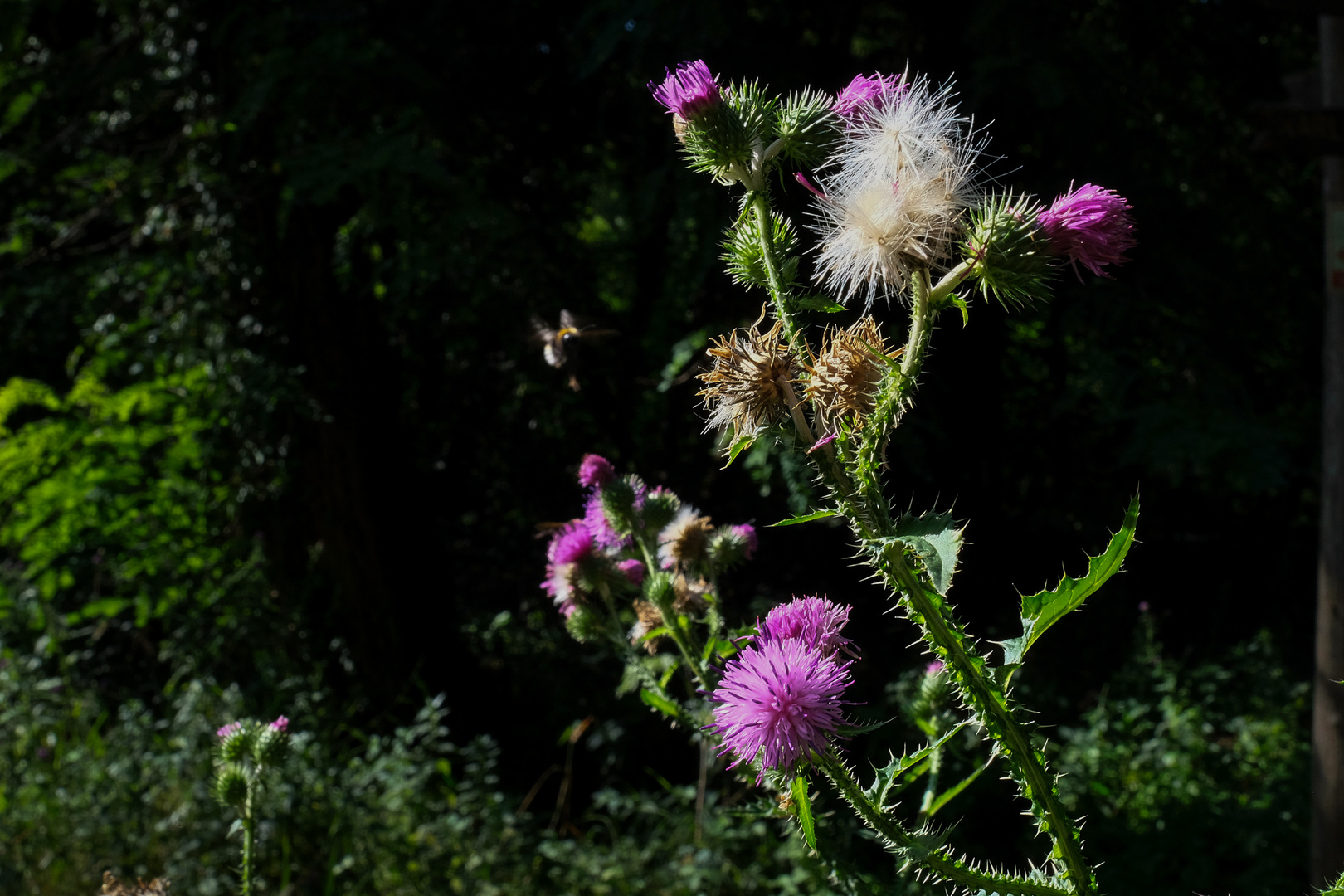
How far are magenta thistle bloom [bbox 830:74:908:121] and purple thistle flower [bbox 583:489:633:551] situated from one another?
0.75 meters

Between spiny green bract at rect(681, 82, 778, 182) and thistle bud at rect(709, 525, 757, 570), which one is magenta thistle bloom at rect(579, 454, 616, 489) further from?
spiny green bract at rect(681, 82, 778, 182)

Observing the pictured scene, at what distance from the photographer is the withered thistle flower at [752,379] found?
873mm

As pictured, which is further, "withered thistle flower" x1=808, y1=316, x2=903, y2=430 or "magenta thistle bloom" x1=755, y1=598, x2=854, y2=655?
"magenta thistle bloom" x1=755, y1=598, x2=854, y2=655

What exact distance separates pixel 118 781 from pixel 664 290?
2474 mm

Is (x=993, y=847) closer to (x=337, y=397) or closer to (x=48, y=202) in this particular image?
(x=337, y=397)

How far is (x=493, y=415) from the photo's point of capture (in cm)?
471

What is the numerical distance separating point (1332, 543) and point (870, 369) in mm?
3151

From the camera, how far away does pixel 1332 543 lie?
3.28 meters

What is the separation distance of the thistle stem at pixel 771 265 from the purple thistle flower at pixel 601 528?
0.73m

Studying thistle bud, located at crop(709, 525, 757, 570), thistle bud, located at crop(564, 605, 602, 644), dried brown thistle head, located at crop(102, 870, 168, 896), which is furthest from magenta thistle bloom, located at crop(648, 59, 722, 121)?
dried brown thistle head, located at crop(102, 870, 168, 896)

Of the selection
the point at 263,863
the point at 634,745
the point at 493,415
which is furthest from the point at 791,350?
the point at 493,415

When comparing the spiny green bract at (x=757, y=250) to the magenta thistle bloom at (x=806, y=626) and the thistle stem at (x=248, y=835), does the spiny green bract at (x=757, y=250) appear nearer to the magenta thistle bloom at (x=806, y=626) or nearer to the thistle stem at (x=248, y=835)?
the magenta thistle bloom at (x=806, y=626)

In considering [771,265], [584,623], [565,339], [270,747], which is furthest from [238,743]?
[565,339]

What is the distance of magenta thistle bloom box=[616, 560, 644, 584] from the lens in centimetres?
156
